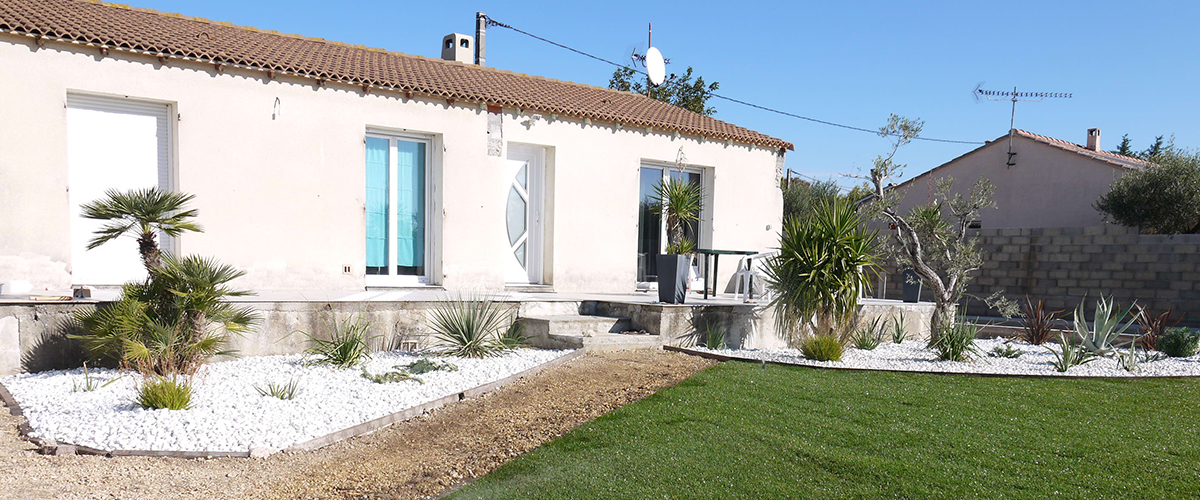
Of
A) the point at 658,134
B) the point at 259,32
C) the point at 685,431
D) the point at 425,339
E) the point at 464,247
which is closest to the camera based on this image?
the point at 685,431

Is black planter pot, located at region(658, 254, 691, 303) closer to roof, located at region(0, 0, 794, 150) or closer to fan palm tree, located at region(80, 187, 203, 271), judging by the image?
roof, located at region(0, 0, 794, 150)

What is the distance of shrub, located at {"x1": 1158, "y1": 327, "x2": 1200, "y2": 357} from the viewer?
27.2ft

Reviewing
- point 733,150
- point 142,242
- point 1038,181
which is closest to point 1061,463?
point 142,242

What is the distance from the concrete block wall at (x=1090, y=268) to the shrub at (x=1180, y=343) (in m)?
4.54

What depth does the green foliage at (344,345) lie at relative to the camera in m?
6.63

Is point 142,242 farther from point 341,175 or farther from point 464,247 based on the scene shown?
point 464,247

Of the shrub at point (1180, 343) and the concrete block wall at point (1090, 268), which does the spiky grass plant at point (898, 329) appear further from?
the shrub at point (1180, 343)

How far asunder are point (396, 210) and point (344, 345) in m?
3.38

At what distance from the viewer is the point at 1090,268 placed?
14.7m

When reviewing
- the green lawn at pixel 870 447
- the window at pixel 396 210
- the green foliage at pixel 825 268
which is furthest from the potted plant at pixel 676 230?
the window at pixel 396 210

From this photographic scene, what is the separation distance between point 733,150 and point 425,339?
6.81m

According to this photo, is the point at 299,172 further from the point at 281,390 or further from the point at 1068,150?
the point at 1068,150

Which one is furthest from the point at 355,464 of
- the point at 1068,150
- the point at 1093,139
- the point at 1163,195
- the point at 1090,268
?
the point at 1093,139

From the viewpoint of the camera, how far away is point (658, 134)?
11719mm
